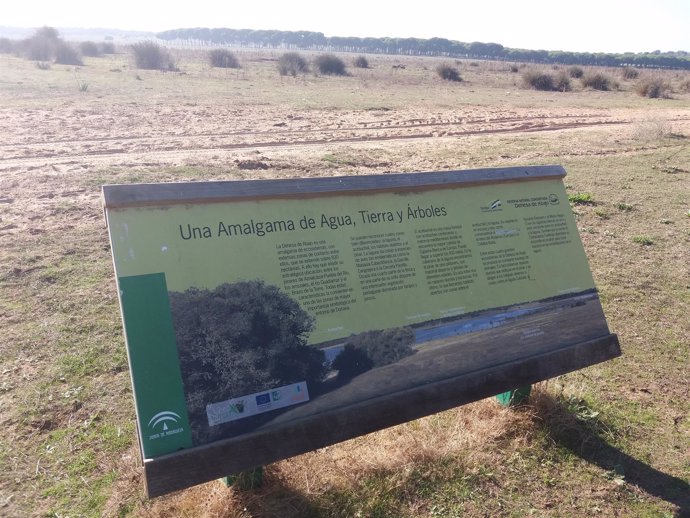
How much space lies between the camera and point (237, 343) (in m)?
2.78

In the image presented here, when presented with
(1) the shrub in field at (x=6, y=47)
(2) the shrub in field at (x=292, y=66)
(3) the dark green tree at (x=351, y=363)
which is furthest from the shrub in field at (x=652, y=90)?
(1) the shrub in field at (x=6, y=47)

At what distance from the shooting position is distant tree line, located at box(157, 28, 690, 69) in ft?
317

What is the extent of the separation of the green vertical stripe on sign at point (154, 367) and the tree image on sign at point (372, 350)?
777mm

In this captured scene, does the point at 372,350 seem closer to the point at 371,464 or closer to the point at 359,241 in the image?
the point at 359,241

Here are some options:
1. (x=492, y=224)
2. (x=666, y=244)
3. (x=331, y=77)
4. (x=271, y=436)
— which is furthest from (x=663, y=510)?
(x=331, y=77)

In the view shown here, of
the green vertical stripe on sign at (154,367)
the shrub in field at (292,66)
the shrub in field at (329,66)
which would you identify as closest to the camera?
the green vertical stripe on sign at (154,367)

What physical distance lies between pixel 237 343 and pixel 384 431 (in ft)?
4.89

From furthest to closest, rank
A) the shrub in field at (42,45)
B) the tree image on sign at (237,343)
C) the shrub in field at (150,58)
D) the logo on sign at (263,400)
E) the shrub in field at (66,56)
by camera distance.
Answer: the shrub in field at (42,45) → the shrub in field at (66,56) → the shrub in field at (150,58) → the logo on sign at (263,400) → the tree image on sign at (237,343)

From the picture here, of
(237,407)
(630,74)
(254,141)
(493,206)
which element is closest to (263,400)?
(237,407)

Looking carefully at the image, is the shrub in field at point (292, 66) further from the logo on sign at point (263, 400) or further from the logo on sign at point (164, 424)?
the logo on sign at point (164, 424)

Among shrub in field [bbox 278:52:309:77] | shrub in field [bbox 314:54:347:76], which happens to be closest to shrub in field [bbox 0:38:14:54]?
shrub in field [bbox 278:52:309:77]

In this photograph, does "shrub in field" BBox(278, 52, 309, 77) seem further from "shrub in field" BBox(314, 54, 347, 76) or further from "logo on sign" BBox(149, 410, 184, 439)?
"logo on sign" BBox(149, 410, 184, 439)

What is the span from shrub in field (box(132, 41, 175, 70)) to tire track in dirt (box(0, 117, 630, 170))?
21.6m

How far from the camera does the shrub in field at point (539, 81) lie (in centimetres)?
3197
